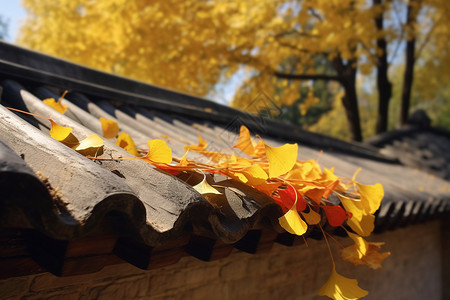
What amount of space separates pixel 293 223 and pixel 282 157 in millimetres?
198

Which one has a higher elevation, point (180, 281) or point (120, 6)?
point (120, 6)

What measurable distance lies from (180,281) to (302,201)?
642 mm

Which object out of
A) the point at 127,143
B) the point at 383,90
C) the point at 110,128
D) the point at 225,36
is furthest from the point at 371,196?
the point at 383,90

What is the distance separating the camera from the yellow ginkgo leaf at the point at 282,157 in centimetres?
119

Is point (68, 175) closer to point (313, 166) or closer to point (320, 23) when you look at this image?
point (313, 166)

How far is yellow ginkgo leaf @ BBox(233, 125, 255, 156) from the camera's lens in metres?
1.56

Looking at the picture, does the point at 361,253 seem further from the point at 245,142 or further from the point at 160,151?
the point at 160,151

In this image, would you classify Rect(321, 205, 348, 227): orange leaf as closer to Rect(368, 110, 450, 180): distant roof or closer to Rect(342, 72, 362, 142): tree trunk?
Rect(368, 110, 450, 180): distant roof

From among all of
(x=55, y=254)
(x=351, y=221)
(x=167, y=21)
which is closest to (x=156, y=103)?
(x=351, y=221)

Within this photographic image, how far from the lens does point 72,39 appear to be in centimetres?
800

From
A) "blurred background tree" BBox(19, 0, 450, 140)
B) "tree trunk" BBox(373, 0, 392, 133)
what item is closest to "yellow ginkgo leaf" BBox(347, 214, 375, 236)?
"blurred background tree" BBox(19, 0, 450, 140)

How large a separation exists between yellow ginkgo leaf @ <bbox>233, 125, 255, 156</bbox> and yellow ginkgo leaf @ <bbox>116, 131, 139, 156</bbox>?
39 centimetres

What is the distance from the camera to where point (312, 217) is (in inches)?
52.0

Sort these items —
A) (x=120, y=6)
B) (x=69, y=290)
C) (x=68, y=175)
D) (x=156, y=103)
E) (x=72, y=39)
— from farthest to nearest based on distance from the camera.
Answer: (x=72, y=39) → (x=120, y=6) → (x=156, y=103) → (x=69, y=290) → (x=68, y=175)
